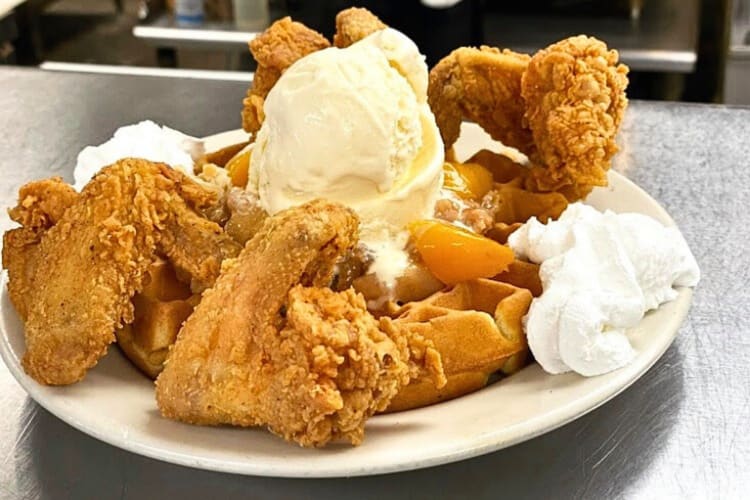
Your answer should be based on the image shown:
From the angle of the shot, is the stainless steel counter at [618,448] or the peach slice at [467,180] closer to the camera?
the stainless steel counter at [618,448]

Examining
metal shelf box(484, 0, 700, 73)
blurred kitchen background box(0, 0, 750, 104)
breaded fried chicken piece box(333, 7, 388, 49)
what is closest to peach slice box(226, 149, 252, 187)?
breaded fried chicken piece box(333, 7, 388, 49)

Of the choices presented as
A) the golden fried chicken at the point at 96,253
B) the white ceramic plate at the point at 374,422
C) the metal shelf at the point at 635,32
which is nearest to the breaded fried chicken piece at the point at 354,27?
the golden fried chicken at the point at 96,253

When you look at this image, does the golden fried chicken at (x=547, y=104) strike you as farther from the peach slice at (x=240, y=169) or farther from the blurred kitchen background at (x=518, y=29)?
the blurred kitchen background at (x=518, y=29)

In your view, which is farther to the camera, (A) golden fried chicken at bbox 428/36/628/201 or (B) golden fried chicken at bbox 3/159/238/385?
(A) golden fried chicken at bbox 428/36/628/201

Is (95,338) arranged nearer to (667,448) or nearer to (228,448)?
(228,448)

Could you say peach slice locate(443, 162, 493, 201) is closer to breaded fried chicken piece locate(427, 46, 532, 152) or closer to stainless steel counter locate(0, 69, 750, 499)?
breaded fried chicken piece locate(427, 46, 532, 152)

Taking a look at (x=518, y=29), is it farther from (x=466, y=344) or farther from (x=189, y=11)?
(x=466, y=344)

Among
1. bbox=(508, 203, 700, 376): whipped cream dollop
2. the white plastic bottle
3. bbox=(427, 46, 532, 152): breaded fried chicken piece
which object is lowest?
the white plastic bottle

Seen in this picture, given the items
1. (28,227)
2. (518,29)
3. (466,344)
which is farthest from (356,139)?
(518,29)
